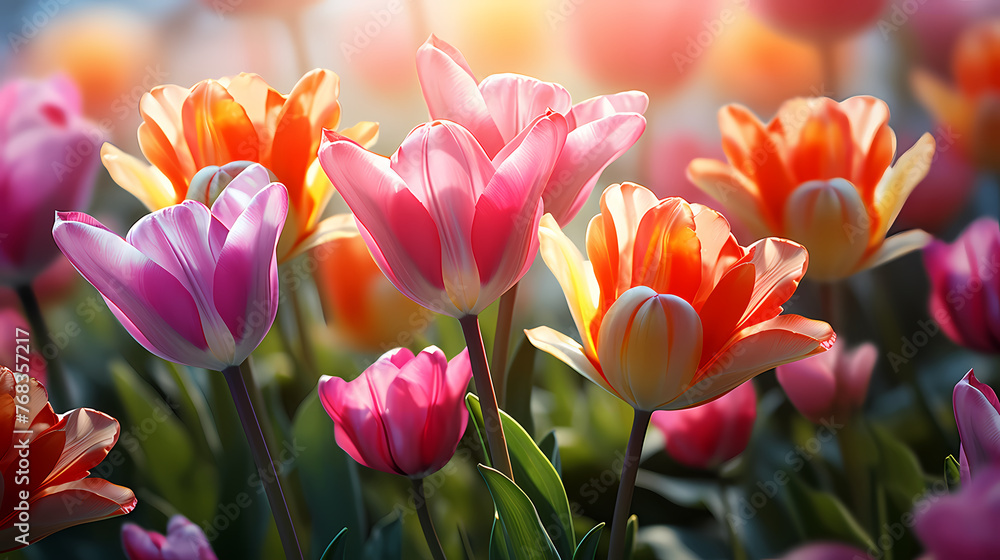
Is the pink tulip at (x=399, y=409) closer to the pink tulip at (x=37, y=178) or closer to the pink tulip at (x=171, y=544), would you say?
the pink tulip at (x=171, y=544)

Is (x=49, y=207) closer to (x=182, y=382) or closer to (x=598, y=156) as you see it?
(x=182, y=382)

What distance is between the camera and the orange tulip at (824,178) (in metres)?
0.36

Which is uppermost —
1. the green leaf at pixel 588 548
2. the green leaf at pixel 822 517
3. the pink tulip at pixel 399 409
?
the pink tulip at pixel 399 409

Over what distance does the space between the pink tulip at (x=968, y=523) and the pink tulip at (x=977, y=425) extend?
43 mm

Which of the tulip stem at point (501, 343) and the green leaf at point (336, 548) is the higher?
the tulip stem at point (501, 343)

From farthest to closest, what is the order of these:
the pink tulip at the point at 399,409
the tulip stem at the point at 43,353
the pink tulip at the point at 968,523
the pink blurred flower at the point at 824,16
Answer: the pink blurred flower at the point at 824,16 → the tulip stem at the point at 43,353 → the pink tulip at the point at 399,409 → the pink tulip at the point at 968,523

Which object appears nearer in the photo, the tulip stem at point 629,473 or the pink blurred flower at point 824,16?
the tulip stem at point 629,473

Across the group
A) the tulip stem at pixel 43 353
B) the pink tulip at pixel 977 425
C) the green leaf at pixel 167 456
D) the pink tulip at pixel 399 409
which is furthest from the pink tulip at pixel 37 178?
the pink tulip at pixel 977 425

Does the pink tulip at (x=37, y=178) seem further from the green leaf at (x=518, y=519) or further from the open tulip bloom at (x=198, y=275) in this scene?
the green leaf at (x=518, y=519)

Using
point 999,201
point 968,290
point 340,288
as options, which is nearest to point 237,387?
point 340,288

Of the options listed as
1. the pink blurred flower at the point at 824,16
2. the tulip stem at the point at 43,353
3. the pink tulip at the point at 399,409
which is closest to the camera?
the pink tulip at the point at 399,409

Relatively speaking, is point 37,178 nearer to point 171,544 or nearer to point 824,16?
point 171,544

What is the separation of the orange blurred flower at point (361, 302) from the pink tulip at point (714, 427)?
173mm

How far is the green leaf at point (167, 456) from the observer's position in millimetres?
455
